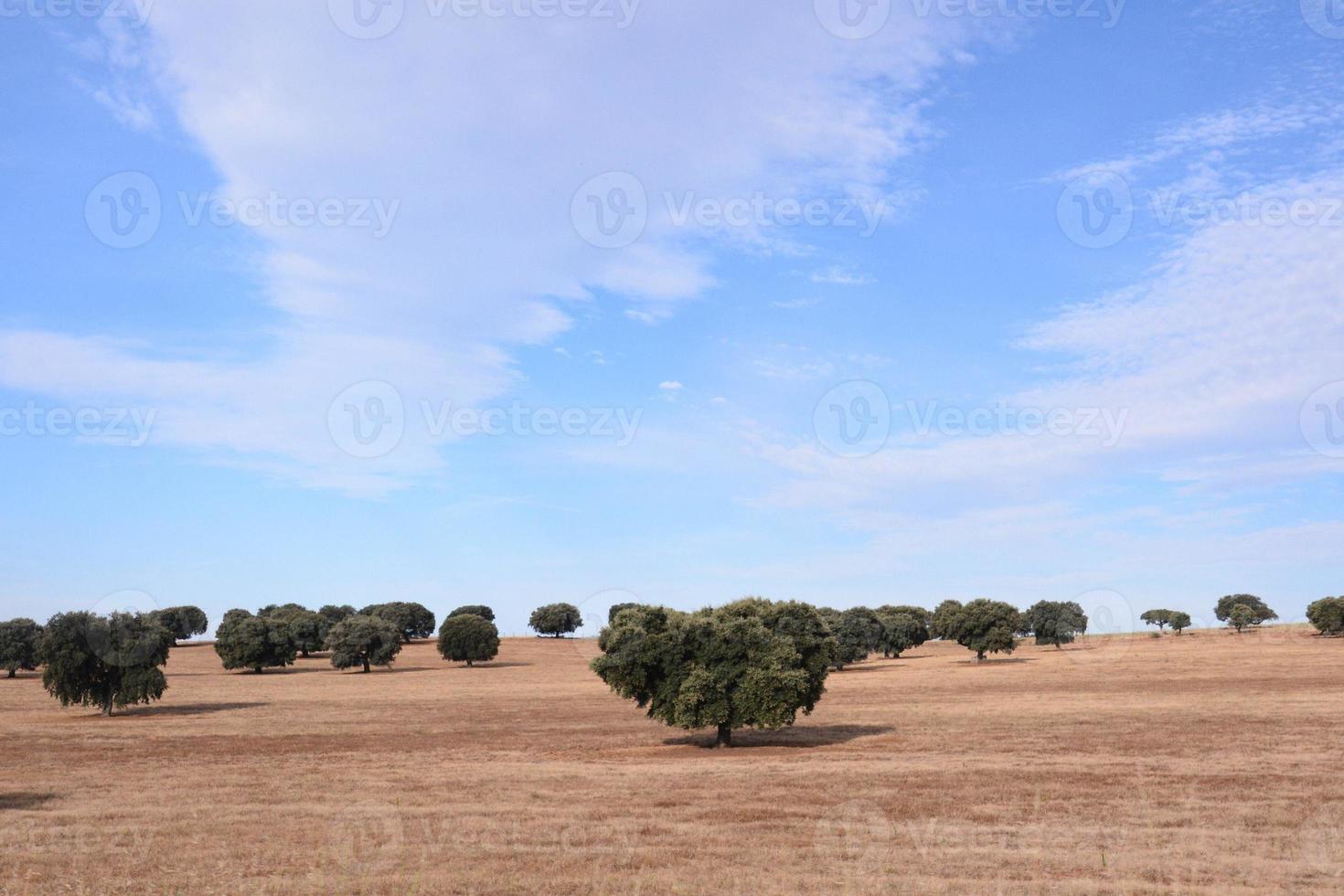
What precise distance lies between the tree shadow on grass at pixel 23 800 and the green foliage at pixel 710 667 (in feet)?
72.6

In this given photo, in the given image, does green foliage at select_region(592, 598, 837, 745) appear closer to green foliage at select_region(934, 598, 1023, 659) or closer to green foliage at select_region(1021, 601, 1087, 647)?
green foliage at select_region(934, 598, 1023, 659)

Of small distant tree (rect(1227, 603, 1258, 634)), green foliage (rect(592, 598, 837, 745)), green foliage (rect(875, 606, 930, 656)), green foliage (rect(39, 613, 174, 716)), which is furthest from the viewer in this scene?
small distant tree (rect(1227, 603, 1258, 634))

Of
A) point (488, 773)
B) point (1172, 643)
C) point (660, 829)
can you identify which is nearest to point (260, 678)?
point (488, 773)

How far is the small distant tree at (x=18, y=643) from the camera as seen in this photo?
424 ft

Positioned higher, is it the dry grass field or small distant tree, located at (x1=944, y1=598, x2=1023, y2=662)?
small distant tree, located at (x1=944, y1=598, x2=1023, y2=662)

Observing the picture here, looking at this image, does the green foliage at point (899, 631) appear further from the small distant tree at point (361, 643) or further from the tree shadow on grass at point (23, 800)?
the tree shadow on grass at point (23, 800)

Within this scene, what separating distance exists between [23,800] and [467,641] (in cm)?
11671

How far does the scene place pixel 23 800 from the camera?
34000 millimetres

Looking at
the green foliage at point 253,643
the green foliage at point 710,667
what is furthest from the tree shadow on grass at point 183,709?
the green foliage at point 253,643

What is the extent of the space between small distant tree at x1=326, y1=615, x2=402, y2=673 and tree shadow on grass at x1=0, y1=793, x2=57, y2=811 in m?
101

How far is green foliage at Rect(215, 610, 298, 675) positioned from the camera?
Result: 131 meters

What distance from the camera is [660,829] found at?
87.6ft

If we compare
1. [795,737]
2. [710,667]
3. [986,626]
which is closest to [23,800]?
[710,667]

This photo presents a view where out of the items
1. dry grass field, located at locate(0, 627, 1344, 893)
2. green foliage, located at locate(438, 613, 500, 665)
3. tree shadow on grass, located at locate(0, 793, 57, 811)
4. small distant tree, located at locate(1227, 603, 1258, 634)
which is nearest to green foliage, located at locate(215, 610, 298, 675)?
green foliage, located at locate(438, 613, 500, 665)
